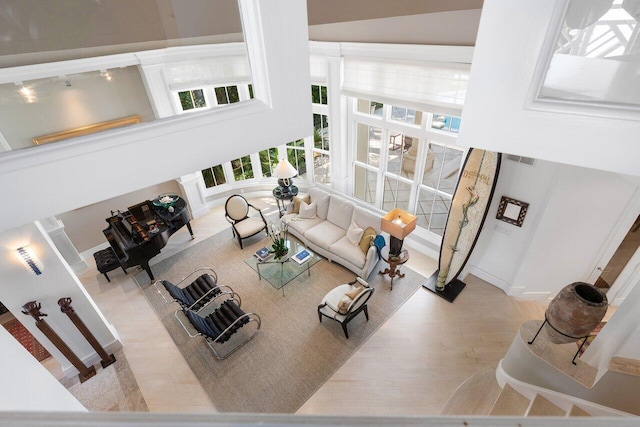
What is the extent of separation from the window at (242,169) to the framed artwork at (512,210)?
5057mm

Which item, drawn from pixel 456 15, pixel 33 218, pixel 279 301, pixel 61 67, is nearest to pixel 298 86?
pixel 61 67

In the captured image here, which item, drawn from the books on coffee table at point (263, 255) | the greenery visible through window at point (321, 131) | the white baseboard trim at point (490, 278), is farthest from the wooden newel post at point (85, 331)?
the white baseboard trim at point (490, 278)

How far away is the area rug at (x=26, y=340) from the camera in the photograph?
4.20 metres

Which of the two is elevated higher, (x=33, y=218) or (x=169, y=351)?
(x=33, y=218)

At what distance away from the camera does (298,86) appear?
688mm

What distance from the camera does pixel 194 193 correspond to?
20.8 ft

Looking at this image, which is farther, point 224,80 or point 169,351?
point 169,351

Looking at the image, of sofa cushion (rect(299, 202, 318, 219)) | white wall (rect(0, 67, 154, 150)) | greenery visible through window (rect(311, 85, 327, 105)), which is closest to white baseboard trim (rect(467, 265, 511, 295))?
sofa cushion (rect(299, 202, 318, 219))

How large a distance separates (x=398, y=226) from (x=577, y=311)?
2.38 meters

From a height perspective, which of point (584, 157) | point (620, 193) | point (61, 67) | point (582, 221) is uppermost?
point (61, 67)

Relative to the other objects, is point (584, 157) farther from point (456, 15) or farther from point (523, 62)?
point (456, 15)

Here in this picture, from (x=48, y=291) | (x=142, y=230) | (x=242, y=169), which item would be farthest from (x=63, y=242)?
(x=242, y=169)

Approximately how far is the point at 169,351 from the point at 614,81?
4.84m

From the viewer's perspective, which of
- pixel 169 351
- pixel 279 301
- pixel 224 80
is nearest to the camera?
pixel 224 80
